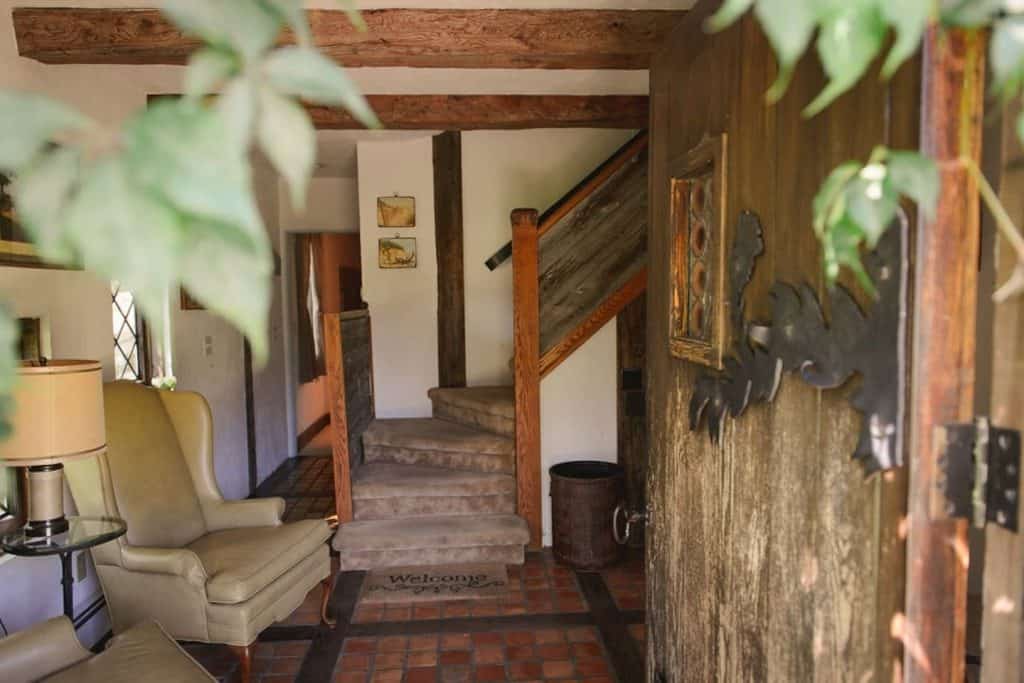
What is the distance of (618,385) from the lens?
434 cm

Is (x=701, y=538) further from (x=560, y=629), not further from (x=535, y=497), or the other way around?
(x=535, y=497)

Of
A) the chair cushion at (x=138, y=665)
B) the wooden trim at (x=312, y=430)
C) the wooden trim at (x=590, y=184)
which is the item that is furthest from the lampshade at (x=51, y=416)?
the wooden trim at (x=312, y=430)

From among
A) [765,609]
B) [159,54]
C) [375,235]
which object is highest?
[159,54]

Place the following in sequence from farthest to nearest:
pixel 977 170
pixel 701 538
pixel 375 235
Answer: pixel 375 235 → pixel 701 538 → pixel 977 170

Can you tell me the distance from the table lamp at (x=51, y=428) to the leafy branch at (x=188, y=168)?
6.83 ft

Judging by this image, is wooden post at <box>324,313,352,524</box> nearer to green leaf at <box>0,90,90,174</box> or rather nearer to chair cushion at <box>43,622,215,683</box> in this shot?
chair cushion at <box>43,622,215,683</box>

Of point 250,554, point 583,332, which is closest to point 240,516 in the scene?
point 250,554

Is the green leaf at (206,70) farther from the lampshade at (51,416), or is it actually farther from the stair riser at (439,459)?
the stair riser at (439,459)

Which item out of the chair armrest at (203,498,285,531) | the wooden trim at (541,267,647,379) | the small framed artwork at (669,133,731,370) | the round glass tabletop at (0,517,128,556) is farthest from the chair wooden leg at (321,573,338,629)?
the small framed artwork at (669,133,731,370)

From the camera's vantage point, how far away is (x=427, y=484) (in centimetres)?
413

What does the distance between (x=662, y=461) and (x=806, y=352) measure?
82 centimetres

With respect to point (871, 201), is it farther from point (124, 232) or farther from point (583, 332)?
point (583, 332)

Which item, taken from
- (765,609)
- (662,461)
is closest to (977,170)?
(765,609)

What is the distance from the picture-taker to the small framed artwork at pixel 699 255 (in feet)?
4.51
